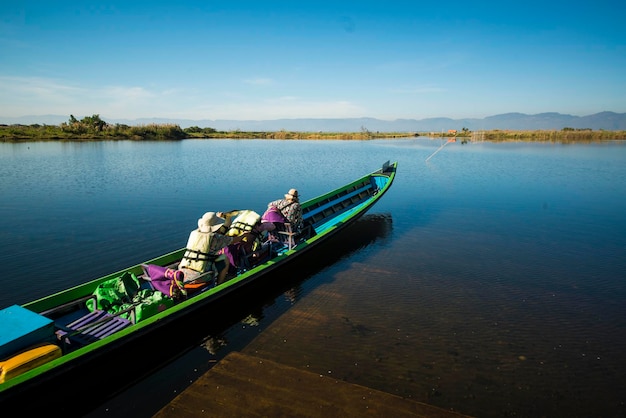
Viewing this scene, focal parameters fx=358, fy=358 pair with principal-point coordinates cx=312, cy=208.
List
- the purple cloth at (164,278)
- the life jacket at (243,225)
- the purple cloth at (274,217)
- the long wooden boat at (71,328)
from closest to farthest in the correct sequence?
the long wooden boat at (71,328) → the purple cloth at (164,278) → the life jacket at (243,225) → the purple cloth at (274,217)

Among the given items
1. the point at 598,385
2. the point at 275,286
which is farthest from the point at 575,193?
the point at 275,286

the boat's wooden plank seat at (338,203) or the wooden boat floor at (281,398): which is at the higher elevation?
the boat's wooden plank seat at (338,203)

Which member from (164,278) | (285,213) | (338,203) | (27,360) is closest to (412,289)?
(285,213)

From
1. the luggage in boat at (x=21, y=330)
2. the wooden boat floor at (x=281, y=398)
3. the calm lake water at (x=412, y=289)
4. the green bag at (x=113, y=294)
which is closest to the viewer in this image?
the luggage in boat at (x=21, y=330)

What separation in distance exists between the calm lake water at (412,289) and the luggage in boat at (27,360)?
116cm

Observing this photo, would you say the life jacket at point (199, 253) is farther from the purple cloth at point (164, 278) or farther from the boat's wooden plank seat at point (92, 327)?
the boat's wooden plank seat at point (92, 327)

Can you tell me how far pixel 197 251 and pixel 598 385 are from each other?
7.91 m

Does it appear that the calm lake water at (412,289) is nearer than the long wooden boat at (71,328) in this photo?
No

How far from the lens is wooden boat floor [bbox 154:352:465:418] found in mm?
5383

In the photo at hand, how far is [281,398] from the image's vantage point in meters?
5.66

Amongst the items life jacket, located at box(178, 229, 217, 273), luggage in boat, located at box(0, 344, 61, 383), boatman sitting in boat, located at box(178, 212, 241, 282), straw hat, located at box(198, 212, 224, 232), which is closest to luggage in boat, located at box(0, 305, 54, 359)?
luggage in boat, located at box(0, 344, 61, 383)

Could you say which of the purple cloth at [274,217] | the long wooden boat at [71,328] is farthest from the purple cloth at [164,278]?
the purple cloth at [274,217]

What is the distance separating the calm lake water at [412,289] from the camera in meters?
6.29

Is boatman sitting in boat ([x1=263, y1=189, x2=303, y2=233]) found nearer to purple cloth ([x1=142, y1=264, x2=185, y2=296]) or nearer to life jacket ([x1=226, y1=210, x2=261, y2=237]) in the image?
life jacket ([x1=226, y1=210, x2=261, y2=237])
